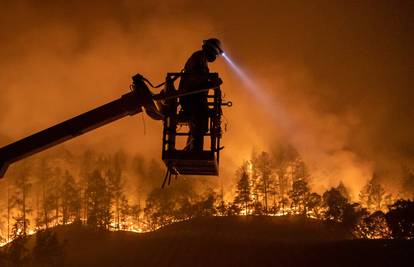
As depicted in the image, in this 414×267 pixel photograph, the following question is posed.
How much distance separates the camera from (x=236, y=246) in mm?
85875

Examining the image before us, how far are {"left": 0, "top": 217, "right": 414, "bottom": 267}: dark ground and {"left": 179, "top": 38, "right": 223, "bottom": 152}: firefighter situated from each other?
6560 cm

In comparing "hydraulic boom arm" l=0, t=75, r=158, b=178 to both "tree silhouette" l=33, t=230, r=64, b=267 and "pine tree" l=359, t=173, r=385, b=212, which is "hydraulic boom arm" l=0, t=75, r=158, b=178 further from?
"pine tree" l=359, t=173, r=385, b=212

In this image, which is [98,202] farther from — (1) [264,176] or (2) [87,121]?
(2) [87,121]

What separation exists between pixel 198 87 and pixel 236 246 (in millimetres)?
78192

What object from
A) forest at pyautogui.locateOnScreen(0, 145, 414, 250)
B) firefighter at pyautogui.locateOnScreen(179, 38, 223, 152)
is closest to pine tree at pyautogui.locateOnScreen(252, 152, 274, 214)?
forest at pyautogui.locateOnScreen(0, 145, 414, 250)

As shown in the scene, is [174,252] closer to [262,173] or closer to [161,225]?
[161,225]

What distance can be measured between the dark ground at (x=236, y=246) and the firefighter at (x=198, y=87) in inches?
2583

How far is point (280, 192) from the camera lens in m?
133

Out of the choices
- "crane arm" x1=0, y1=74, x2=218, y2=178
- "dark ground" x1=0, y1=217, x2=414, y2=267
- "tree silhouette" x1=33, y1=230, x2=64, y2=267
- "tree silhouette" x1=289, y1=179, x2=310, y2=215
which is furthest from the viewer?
"tree silhouette" x1=289, y1=179, x2=310, y2=215

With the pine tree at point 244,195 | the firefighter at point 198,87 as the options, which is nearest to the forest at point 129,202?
the pine tree at point 244,195

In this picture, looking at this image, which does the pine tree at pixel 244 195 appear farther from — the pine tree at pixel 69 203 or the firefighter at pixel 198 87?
the firefighter at pixel 198 87

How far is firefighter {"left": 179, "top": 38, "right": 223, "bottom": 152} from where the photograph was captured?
36.6 ft

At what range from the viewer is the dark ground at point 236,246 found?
74.6 m

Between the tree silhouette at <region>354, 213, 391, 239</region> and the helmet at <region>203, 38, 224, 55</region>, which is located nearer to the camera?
the helmet at <region>203, 38, 224, 55</region>
